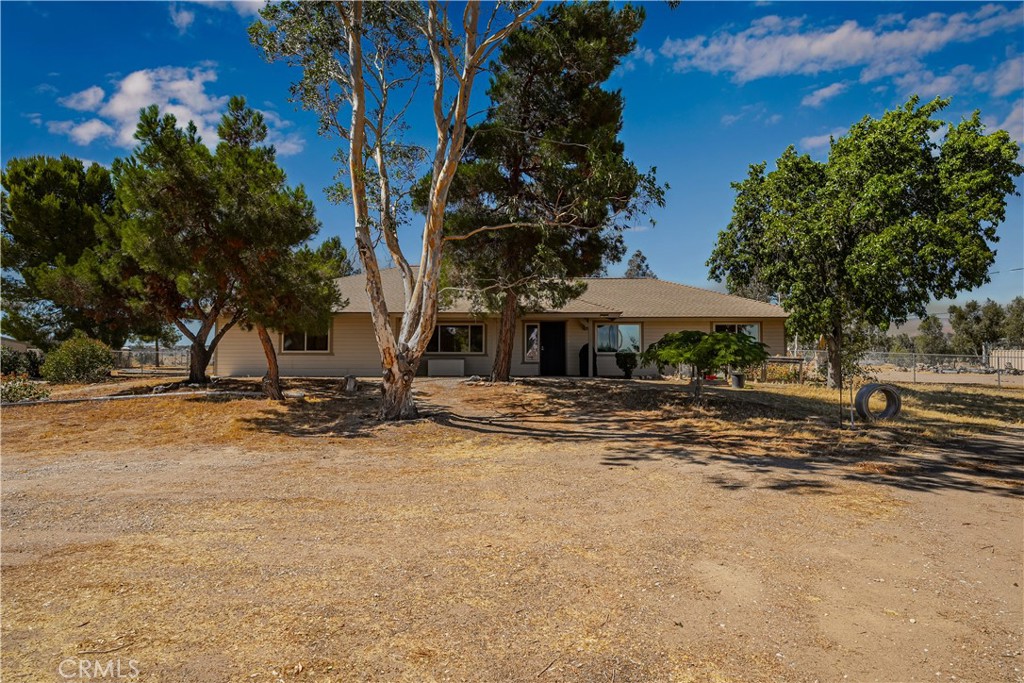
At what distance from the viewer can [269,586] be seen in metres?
3.60

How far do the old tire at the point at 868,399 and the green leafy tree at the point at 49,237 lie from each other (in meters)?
18.6

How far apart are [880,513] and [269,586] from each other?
5.18m

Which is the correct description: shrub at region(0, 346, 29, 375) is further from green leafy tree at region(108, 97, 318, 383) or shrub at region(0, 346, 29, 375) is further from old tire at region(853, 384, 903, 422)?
old tire at region(853, 384, 903, 422)

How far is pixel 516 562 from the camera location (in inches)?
160

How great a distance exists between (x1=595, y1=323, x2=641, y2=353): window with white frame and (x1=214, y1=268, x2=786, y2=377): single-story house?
1.6 inches

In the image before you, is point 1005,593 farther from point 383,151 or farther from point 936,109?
point 936,109

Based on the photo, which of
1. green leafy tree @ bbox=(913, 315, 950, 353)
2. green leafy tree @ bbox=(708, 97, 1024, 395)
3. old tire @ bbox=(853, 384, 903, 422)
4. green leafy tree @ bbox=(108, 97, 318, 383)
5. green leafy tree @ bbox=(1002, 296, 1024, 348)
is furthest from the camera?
green leafy tree @ bbox=(913, 315, 950, 353)

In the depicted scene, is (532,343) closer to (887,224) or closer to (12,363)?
(887,224)

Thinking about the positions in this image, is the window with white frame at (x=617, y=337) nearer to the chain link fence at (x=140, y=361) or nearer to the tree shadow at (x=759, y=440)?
the tree shadow at (x=759, y=440)

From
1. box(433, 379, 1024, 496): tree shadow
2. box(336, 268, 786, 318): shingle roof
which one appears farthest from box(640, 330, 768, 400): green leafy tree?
box(336, 268, 786, 318): shingle roof

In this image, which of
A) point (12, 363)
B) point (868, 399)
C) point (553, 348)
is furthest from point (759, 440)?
Answer: point (12, 363)

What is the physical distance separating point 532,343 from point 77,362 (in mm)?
15210

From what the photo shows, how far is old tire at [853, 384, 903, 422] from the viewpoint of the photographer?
1091cm

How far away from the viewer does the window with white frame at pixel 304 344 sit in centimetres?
2150
